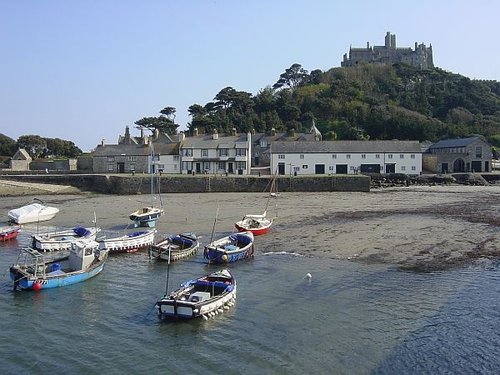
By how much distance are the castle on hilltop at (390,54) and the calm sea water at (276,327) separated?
536ft

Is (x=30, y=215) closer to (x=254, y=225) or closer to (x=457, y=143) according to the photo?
(x=254, y=225)

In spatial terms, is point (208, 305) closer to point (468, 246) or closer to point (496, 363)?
point (496, 363)

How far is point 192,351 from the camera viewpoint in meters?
15.8

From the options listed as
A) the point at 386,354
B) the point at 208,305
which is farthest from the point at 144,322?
the point at 386,354

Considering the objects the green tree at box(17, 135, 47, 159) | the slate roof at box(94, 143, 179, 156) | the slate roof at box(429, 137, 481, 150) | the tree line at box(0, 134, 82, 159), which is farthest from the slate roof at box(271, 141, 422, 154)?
the green tree at box(17, 135, 47, 159)

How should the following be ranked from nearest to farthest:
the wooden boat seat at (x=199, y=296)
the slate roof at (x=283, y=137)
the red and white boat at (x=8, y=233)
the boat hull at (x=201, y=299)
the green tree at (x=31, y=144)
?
1. the boat hull at (x=201, y=299)
2. the wooden boat seat at (x=199, y=296)
3. the red and white boat at (x=8, y=233)
4. the slate roof at (x=283, y=137)
5. the green tree at (x=31, y=144)

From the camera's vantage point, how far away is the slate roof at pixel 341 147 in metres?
73.1

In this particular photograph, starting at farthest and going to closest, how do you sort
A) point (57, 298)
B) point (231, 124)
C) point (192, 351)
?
point (231, 124) < point (57, 298) < point (192, 351)

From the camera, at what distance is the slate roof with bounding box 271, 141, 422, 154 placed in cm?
7312

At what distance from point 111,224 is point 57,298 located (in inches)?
731

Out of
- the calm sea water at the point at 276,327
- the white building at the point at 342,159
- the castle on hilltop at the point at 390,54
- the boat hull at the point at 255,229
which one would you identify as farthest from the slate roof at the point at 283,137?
the castle on hilltop at the point at 390,54

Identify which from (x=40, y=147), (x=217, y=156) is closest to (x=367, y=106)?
(x=217, y=156)

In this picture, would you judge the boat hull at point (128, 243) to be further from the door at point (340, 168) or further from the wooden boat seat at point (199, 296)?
the door at point (340, 168)

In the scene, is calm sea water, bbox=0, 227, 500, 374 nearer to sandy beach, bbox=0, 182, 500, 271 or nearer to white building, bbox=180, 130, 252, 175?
sandy beach, bbox=0, 182, 500, 271
